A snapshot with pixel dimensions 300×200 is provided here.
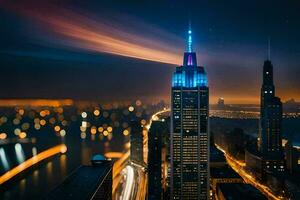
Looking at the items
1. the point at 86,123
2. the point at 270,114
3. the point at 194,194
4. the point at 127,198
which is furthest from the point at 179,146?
the point at 86,123

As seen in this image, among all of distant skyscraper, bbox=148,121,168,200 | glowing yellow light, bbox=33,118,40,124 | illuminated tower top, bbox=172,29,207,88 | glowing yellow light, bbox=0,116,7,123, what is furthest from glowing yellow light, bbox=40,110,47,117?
illuminated tower top, bbox=172,29,207,88

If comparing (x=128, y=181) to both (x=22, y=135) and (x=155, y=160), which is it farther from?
(x=22, y=135)

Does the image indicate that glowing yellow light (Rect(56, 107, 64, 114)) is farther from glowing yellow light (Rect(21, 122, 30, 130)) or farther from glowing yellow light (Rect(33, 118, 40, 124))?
glowing yellow light (Rect(21, 122, 30, 130))

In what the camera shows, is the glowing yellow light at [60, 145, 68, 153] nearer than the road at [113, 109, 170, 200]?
No

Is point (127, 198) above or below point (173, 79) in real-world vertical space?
below

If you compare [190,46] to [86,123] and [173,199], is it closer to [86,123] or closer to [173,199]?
[173,199]

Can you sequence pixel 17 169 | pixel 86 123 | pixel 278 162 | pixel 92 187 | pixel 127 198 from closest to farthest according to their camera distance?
1. pixel 92 187
2. pixel 127 198
3. pixel 17 169
4. pixel 278 162
5. pixel 86 123
